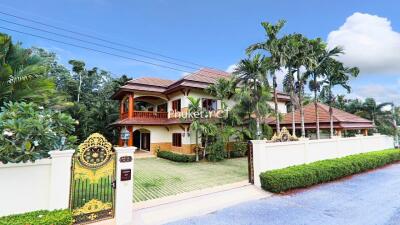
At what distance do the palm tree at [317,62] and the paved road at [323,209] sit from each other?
337 inches

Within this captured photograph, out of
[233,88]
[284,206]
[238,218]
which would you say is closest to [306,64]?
[233,88]

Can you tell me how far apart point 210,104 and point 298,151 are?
34.6 feet

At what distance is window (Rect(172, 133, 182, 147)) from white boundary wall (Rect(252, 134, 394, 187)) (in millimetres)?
10622

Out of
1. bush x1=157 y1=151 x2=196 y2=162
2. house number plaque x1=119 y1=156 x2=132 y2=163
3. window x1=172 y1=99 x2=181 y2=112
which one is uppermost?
window x1=172 y1=99 x2=181 y2=112

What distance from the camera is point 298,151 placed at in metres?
10.5

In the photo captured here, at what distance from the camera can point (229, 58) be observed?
67.5 feet

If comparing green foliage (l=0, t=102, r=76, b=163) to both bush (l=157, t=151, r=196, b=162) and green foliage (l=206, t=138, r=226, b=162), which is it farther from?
green foliage (l=206, t=138, r=226, b=162)

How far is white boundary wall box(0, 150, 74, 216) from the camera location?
464 centimetres

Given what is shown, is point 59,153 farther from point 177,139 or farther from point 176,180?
point 177,139

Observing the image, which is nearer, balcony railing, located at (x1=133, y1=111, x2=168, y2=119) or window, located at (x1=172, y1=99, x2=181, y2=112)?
window, located at (x1=172, y1=99, x2=181, y2=112)

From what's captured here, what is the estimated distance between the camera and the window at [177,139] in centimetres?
1909

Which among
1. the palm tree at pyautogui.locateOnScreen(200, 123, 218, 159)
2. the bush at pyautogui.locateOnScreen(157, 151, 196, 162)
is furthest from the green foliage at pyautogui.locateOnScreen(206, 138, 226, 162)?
the bush at pyautogui.locateOnScreen(157, 151, 196, 162)

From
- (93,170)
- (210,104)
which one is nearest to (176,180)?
(93,170)

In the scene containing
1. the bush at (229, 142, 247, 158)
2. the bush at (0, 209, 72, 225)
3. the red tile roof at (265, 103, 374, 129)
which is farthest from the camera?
the bush at (229, 142, 247, 158)
